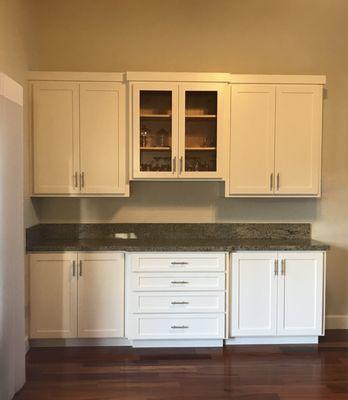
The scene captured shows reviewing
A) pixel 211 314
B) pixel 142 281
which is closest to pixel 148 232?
pixel 142 281

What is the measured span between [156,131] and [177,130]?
195 millimetres

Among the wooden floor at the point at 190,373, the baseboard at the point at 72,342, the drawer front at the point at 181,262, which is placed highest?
the drawer front at the point at 181,262

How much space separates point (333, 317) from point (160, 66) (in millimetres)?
2823

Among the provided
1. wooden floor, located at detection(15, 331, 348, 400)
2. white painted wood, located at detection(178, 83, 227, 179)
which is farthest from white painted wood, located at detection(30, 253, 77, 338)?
white painted wood, located at detection(178, 83, 227, 179)

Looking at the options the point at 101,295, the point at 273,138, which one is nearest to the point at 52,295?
the point at 101,295

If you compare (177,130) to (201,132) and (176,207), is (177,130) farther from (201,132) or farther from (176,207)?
(176,207)

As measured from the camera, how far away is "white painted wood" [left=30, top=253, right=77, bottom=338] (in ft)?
12.1

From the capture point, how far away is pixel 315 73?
4223 mm

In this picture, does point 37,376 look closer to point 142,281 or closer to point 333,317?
point 142,281

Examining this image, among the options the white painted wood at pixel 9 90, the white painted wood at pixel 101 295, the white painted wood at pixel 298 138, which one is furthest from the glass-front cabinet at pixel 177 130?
the white painted wood at pixel 9 90

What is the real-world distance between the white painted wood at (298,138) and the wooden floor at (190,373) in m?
1.38

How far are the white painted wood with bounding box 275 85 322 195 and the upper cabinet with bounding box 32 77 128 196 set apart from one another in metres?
1.34

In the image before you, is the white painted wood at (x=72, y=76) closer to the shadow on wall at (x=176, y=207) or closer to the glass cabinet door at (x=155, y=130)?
the glass cabinet door at (x=155, y=130)

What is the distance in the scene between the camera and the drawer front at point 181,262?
370 centimetres
